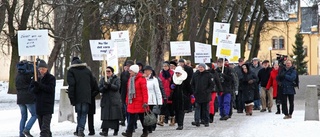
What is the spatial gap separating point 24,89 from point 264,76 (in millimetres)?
11941

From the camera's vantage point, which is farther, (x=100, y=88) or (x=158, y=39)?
(x=158, y=39)

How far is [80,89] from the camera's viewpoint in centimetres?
1842

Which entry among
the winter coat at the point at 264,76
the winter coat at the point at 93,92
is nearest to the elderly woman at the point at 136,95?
the winter coat at the point at 93,92

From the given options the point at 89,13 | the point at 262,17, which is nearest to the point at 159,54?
the point at 89,13

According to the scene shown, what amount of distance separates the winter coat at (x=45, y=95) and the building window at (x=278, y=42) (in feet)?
337

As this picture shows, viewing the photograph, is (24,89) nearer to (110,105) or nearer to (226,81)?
(110,105)

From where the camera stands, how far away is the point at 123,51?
24969 mm

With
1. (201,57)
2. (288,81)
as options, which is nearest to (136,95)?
(288,81)

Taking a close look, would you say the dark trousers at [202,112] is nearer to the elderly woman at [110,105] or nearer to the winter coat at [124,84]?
the winter coat at [124,84]

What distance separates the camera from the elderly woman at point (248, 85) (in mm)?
27156

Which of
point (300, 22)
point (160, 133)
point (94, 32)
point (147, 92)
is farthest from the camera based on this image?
point (300, 22)

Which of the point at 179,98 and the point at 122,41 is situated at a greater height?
the point at 122,41

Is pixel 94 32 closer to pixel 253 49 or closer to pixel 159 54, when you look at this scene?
pixel 159 54

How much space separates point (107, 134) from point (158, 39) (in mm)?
10478
